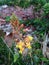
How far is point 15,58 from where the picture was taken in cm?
382

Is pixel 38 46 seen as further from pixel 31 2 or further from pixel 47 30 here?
pixel 31 2

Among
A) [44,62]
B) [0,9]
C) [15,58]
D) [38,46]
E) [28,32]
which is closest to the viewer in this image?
[15,58]

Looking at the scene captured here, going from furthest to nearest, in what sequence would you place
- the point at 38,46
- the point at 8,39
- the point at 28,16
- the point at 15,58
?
1. the point at 28,16
2. the point at 8,39
3. the point at 38,46
4. the point at 15,58

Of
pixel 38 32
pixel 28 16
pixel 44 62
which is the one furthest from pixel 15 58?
pixel 28 16

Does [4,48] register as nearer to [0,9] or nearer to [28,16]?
[28,16]

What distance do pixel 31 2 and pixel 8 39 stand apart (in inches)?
78.7

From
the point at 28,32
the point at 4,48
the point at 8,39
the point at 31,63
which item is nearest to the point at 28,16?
the point at 28,32

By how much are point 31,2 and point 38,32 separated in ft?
5.42

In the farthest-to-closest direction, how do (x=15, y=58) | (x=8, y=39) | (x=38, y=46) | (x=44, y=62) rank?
(x=8, y=39), (x=38, y=46), (x=44, y=62), (x=15, y=58)

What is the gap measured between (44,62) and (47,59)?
0.08 m

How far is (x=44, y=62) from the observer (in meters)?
4.09

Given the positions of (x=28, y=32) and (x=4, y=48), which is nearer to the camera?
(x=4, y=48)

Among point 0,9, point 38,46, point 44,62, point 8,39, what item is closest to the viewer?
point 44,62

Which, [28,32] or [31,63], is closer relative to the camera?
[31,63]
